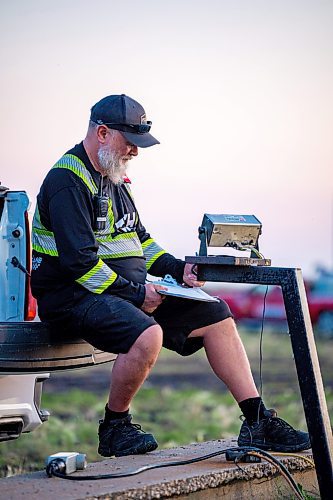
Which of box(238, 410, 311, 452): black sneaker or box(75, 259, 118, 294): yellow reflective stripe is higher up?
box(75, 259, 118, 294): yellow reflective stripe

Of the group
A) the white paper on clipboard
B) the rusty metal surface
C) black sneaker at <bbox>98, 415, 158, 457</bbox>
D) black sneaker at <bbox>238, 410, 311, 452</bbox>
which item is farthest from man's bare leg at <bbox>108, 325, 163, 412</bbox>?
black sneaker at <bbox>238, 410, 311, 452</bbox>

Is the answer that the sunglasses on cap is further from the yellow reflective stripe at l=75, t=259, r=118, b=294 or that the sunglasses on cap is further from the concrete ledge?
the concrete ledge

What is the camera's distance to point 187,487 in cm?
461

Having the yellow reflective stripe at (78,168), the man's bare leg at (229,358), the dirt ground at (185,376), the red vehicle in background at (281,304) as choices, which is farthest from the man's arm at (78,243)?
the red vehicle in background at (281,304)

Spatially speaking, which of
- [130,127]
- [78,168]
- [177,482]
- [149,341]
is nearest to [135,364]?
[149,341]

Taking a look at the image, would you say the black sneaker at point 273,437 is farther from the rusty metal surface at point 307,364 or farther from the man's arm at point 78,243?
the man's arm at point 78,243

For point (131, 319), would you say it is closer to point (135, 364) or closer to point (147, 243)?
→ point (135, 364)

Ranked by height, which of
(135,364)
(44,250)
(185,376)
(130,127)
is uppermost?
(130,127)

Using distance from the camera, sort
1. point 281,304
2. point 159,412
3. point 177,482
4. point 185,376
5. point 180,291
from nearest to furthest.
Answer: point 177,482, point 180,291, point 159,412, point 185,376, point 281,304

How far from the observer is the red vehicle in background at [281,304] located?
84.9 feet

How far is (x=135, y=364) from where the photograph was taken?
16.4 feet

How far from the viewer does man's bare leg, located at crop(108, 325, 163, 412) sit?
16.2 feet

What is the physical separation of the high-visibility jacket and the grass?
1.52m

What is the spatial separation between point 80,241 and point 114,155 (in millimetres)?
544
